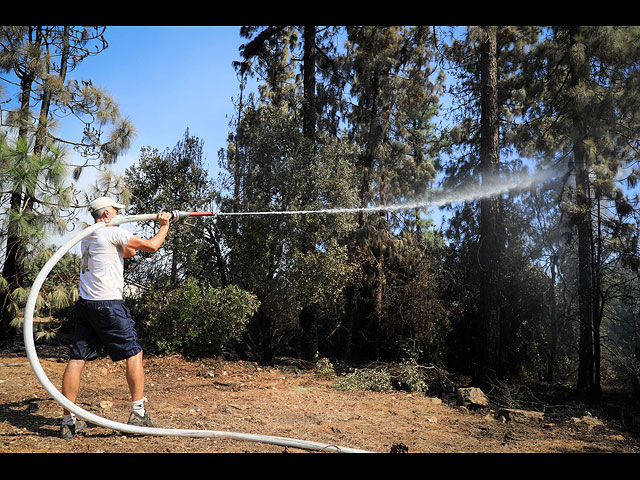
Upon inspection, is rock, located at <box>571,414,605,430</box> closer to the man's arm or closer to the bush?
the bush

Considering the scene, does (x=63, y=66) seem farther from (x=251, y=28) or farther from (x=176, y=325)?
(x=176, y=325)

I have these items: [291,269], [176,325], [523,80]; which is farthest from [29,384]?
[523,80]

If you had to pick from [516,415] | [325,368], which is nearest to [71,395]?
[516,415]

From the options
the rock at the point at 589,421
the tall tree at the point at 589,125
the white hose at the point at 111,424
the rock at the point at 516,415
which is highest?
the tall tree at the point at 589,125

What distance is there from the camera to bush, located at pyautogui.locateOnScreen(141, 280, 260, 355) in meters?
7.96

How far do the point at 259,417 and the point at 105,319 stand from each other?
1.97 metres

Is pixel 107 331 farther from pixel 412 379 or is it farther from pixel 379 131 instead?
pixel 379 131

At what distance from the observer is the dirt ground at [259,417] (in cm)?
377

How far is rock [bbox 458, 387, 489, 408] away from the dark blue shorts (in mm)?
4903

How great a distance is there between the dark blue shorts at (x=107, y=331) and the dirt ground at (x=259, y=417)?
646 millimetres

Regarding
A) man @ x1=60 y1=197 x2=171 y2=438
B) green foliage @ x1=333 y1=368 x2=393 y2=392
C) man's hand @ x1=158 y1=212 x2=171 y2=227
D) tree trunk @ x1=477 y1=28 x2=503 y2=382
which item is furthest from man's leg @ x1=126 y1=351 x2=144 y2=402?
tree trunk @ x1=477 y1=28 x2=503 y2=382

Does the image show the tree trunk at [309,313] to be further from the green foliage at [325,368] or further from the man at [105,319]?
the man at [105,319]

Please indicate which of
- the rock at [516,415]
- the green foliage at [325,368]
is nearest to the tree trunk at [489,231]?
the rock at [516,415]
